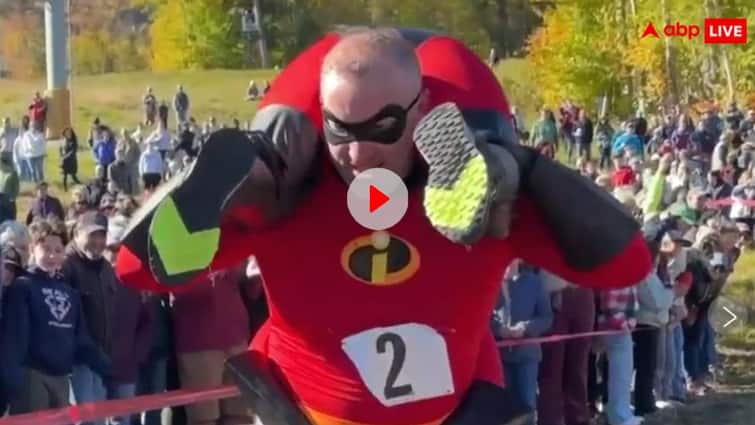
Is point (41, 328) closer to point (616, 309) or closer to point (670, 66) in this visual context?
point (616, 309)

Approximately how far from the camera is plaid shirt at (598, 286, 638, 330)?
9.73 metres

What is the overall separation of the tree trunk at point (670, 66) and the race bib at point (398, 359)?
128 feet

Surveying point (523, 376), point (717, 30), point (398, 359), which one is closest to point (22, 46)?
point (717, 30)

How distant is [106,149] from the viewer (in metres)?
27.0

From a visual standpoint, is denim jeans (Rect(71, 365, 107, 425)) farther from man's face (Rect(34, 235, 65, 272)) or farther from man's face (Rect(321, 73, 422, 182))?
man's face (Rect(321, 73, 422, 182))

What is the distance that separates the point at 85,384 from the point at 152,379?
0.60 meters

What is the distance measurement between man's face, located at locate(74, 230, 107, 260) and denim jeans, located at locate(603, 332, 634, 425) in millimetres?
3710

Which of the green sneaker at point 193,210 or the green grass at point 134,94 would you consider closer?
the green sneaker at point 193,210

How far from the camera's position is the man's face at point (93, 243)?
7.46 m

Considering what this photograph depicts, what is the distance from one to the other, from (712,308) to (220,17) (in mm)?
57189

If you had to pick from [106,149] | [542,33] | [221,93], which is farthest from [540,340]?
[542,33]

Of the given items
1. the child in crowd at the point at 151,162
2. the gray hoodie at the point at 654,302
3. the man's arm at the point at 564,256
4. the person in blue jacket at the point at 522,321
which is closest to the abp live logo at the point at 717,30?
the child in crowd at the point at 151,162

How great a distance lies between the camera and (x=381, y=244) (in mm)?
3980

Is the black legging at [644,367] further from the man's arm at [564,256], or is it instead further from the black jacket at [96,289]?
the man's arm at [564,256]
